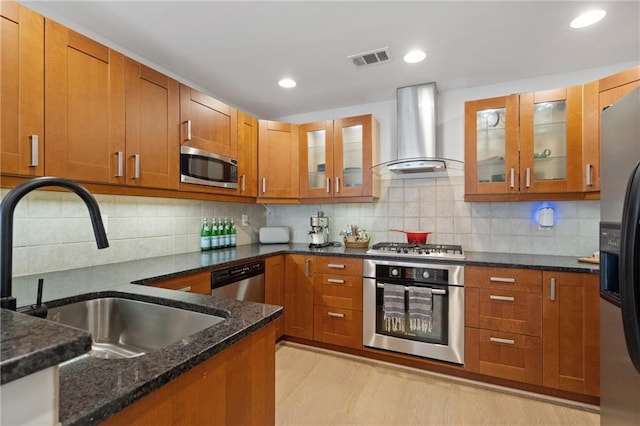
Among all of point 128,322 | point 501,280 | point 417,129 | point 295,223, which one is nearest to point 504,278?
point 501,280

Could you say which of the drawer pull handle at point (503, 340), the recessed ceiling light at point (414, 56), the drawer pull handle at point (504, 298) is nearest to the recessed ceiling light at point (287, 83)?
the recessed ceiling light at point (414, 56)

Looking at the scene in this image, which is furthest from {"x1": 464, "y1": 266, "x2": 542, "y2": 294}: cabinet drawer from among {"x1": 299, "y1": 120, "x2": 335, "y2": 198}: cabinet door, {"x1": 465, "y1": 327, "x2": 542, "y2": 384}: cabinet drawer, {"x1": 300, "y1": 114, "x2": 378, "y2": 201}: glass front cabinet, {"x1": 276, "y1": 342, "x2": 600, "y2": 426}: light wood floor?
{"x1": 299, "y1": 120, "x2": 335, "y2": 198}: cabinet door

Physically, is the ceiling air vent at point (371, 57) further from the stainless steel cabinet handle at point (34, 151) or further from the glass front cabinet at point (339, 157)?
the stainless steel cabinet handle at point (34, 151)

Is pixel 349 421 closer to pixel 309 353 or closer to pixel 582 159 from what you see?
pixel 309 353

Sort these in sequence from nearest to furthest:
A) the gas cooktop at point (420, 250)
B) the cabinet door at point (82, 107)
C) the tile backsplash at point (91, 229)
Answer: the cabinet door at point (82, 107)
the tile backsplash at point (91, 229)
the gas cooktop at point (420, 250)

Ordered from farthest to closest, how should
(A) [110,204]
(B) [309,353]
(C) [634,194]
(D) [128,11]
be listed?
(B) [309,353] → (A) [110,204] → (D) [128,11] → (C) [634,194]

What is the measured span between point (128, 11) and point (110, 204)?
3.94 ft

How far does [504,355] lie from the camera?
2088mm

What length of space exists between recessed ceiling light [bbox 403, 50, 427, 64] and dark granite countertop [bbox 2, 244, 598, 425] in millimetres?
1572

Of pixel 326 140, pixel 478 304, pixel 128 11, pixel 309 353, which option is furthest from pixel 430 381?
pixel 128 11

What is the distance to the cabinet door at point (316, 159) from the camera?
3.00 metres

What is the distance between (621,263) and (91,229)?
2.71 m

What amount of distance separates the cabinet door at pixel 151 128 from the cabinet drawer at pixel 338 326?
1.63 meters

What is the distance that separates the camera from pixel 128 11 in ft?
5.62
